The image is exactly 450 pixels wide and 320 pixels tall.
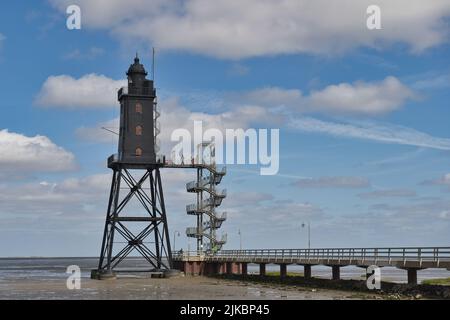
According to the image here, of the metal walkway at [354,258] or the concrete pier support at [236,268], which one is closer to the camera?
the metal walkway at [354,258]

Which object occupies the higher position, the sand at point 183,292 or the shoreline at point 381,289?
the shoreline at point 381,289

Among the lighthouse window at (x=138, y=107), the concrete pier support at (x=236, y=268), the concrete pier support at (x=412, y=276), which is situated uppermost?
the lighthouse window at (x=138, y=107)

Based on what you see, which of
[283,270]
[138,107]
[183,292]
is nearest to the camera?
[183,292]

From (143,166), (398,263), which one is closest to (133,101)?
(143,166)

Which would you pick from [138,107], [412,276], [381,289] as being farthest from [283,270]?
[412,276]

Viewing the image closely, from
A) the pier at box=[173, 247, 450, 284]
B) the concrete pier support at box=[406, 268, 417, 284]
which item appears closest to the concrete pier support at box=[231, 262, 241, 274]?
the pier at box=[173, 247, 450, 284]

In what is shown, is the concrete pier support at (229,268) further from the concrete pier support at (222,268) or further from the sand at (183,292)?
the sand at (183,292)

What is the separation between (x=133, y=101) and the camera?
219 feet

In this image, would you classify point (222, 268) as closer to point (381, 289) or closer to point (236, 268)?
point (236, 268)

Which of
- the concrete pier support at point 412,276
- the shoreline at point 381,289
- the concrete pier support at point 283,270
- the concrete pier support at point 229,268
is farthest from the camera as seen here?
the concrete pier support at point 229,268

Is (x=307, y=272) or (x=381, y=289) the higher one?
(x=307, y=272)

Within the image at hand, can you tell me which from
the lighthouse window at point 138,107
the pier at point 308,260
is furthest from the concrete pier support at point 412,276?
the lighthouse window at point 138,107

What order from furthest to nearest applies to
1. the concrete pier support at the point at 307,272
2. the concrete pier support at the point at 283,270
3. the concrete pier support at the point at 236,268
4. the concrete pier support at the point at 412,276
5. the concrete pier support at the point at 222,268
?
the concrete pier support at the point at 222,268
the concrete pier support at the point at 236,268
the concrete pier support at the point at 283,270
the concrete pier support at the point at 307,272
the concrete pier support at the point at 412,276

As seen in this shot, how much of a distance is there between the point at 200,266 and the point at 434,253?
36.9 metres
